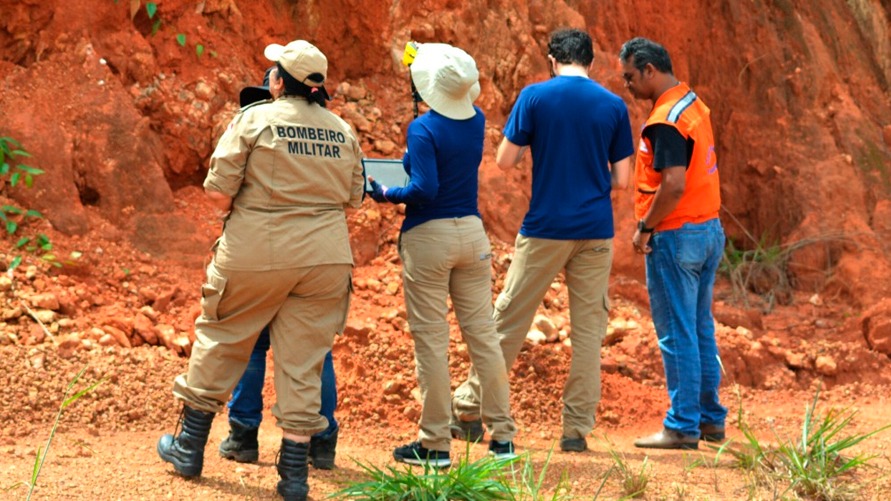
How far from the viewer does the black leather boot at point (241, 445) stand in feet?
16.0

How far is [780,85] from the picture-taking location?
32.2ft

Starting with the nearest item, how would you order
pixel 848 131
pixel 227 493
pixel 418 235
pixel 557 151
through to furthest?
pixel 227 493
pixel 418 235
pixel 557 151
pixel 848 131

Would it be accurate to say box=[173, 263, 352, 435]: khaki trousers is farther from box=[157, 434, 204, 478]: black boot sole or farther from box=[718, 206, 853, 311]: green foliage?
box=[718, 206, 853, 311]: green foliage

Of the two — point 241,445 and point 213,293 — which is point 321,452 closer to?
point 241,445

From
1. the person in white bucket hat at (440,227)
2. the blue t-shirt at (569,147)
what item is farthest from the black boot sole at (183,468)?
the blue t-shirt at (569,147)

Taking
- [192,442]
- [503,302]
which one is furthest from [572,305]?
[192,442]

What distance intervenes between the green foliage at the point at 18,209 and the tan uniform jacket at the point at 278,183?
8.36ft

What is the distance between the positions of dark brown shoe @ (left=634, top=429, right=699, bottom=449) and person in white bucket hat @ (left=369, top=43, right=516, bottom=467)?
0.96m

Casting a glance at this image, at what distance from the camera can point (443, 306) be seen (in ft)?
16.5

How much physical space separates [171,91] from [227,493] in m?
3.75


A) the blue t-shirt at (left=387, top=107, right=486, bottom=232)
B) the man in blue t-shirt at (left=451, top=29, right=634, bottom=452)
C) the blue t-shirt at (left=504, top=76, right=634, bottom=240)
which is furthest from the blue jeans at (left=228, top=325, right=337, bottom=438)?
the blue t-shirt at (left=504, top=76, right=634, bottom=240)

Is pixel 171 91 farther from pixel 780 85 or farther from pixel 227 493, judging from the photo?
pixel 780 85

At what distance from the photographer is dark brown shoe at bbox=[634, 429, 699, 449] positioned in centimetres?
564

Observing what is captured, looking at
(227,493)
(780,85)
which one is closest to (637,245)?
(227,493)
